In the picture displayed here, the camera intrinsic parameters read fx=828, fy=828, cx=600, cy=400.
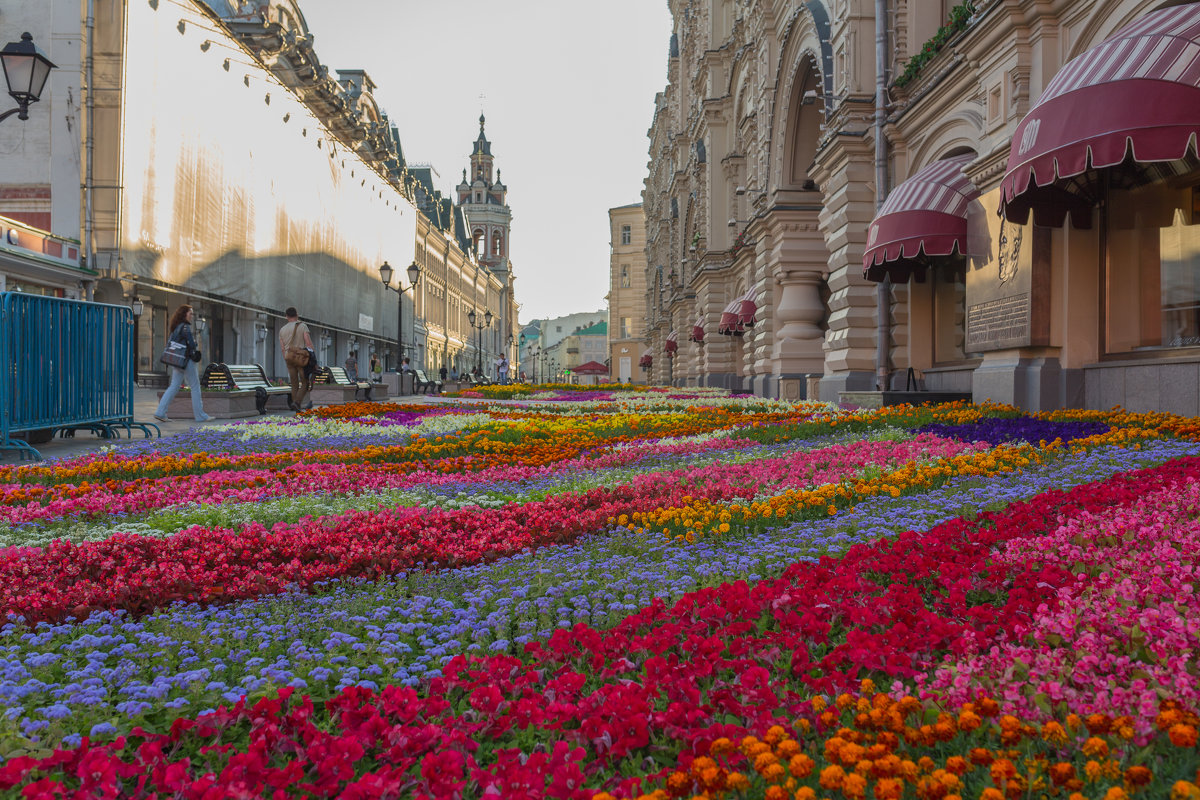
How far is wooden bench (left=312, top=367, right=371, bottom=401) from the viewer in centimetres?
2181

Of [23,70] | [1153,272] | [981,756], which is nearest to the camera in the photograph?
[981,756]

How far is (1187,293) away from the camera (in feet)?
31.1

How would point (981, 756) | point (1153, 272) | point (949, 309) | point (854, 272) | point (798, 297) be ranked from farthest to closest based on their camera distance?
point (798, 297) < point (854, 272) < point (949, 309) < point (1153, 272) < point (981, 756)

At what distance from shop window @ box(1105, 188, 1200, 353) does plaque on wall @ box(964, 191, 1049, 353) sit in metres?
0.79

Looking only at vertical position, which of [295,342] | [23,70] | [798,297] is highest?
[23,70]

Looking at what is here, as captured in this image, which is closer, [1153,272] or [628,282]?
[1153,272]

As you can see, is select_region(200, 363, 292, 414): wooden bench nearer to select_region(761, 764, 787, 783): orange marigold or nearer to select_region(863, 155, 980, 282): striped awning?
select_region(863, 155, 980, 282): striped awning

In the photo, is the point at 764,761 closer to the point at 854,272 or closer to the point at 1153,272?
the point at 1153,272

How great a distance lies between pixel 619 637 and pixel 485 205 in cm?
12385

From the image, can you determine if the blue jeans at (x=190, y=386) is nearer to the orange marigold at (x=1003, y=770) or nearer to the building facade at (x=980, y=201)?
the building facade at (x=980, y=201)

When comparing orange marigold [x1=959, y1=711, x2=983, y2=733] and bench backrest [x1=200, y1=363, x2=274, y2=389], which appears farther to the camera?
bench backrest [x1=200, y1=363, x2=274, y2=389]

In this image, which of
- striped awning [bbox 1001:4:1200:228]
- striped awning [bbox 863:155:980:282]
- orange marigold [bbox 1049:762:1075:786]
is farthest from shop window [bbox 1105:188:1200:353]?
orange marigold [bbox 1049:762:1075:786]

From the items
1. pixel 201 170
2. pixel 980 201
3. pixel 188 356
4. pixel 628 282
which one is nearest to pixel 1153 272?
pixel 980 201

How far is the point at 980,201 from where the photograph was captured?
12195 millimetres
